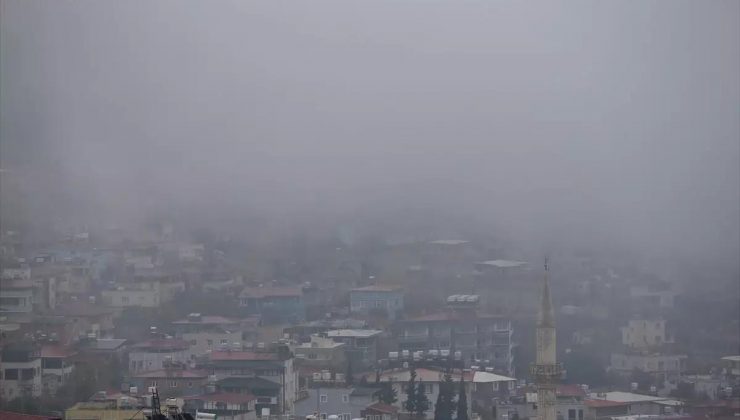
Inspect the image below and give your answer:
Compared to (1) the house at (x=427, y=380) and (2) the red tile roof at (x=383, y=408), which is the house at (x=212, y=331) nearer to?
(1) the house at (x=427, y=380)

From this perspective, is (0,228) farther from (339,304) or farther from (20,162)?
(339,304)

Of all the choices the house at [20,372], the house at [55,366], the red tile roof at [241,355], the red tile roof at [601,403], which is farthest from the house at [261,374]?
the red tile roof at [601,403]

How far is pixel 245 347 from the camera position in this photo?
26844mm

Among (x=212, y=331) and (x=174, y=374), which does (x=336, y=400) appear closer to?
(x=174, y=374)

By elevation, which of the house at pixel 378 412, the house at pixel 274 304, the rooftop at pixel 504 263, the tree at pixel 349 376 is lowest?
the house at pixel 378 412

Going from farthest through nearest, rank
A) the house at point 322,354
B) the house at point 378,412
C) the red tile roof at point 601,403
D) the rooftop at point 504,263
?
the rooftop at point 504,263 → the house at point 322,354 → the red tile roof at point 601,403 → the house at point 378,412

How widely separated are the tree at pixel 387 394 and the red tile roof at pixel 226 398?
150 cm

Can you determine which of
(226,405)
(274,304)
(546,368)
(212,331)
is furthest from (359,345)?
(546,368)

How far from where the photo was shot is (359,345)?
2792cm

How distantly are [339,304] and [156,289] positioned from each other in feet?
9.76

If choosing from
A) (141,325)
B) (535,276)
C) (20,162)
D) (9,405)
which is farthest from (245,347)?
(20,162)

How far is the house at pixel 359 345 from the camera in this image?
1064 inches

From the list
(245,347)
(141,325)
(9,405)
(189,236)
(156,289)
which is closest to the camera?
(9,405)

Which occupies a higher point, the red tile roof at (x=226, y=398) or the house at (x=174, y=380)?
the house at (x=174, y=380)
